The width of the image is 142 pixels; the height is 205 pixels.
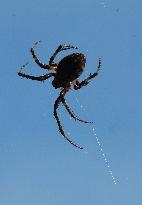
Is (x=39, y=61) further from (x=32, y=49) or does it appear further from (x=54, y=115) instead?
(x=54, y=115)

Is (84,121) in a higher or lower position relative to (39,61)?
lower

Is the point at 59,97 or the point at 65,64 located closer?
the point at 65,64

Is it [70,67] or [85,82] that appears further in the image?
[85,82]

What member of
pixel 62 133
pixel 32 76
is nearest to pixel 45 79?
pixel 32 76

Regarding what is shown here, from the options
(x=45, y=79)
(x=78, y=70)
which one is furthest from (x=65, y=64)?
(x=45, y=79)

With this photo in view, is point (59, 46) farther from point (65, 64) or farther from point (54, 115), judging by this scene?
point (54, 115)

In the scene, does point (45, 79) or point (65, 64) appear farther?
point (45, 79)
